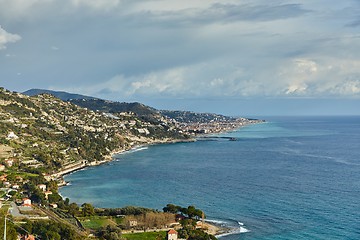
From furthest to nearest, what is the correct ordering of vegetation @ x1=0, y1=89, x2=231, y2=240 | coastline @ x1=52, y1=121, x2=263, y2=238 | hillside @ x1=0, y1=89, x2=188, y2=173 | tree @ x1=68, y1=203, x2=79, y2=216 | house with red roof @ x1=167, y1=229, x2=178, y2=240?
hillside @ x1=0, y1=89, x2=188, y2=173
tree @ x1=68, y1=203, x2=79, y2=216
coastline @ x1=52, y1=121, x2=263, y2=238
vegetation @ x1=0, y1=89, x2=231, y2=240
house with red roof @ x1=167, y1=229, x2=178, y2=240

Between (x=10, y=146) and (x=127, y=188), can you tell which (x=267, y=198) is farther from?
(x=10, y=146)

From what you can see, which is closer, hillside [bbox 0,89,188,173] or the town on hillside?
the town on hillside

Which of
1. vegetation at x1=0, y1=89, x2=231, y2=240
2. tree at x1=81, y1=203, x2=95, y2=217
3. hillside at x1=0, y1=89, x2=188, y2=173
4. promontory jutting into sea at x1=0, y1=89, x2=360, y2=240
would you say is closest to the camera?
vegetation at x1=0, y1=89, x2=231, y2=240

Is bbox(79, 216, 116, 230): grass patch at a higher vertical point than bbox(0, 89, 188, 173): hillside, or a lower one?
lower

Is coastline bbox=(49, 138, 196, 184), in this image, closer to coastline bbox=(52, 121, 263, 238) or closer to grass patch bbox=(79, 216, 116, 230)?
coastline bbox=(52, 121, 263, 238)

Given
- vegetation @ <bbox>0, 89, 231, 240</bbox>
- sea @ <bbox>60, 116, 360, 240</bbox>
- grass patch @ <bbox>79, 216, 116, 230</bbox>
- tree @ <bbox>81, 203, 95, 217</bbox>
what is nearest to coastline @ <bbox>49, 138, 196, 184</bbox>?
vegetation @ <bbox>0, 89, 231, 240</bbox>

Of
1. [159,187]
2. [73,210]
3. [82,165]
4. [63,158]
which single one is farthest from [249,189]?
[82,165]
